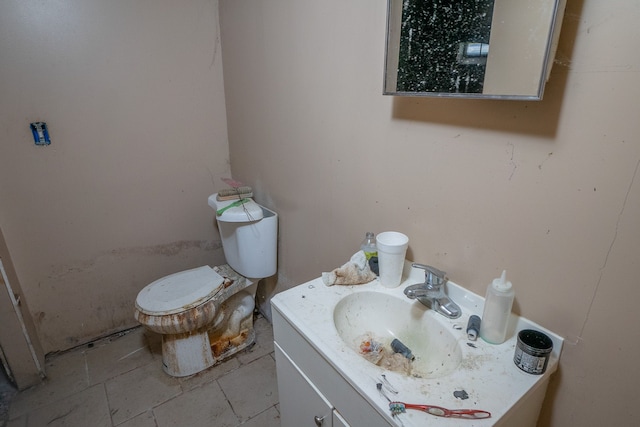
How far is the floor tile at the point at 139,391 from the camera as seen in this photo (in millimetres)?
1572

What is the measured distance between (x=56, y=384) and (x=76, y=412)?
0.26m

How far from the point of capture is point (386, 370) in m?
0.79

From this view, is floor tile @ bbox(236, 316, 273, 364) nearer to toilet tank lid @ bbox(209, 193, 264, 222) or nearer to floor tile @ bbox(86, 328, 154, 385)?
floor tile @ bbox(86, 328, 154, 385)

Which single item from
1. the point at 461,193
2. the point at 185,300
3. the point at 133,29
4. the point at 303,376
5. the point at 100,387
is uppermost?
the point at 133,29

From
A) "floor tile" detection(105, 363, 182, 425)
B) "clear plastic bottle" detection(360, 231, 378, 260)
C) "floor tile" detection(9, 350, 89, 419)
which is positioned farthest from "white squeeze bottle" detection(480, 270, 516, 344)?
"floor tile" detection(9, 350, 89, 419)

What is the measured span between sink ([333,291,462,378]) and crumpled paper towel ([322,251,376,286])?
49 mm

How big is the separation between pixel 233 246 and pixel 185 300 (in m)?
0.35

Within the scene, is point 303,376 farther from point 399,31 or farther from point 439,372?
point 399,31

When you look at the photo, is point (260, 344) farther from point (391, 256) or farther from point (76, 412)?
point (391, 256)

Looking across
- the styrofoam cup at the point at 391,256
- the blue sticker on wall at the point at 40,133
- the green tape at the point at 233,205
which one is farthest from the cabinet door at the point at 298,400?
the blue sticker on wall at the point at 40,133

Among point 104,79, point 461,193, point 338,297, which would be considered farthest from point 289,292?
point 104,79

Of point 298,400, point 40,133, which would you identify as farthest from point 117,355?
point 298,400

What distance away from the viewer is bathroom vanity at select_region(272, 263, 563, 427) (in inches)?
28.5

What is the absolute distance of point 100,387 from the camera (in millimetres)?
1691
